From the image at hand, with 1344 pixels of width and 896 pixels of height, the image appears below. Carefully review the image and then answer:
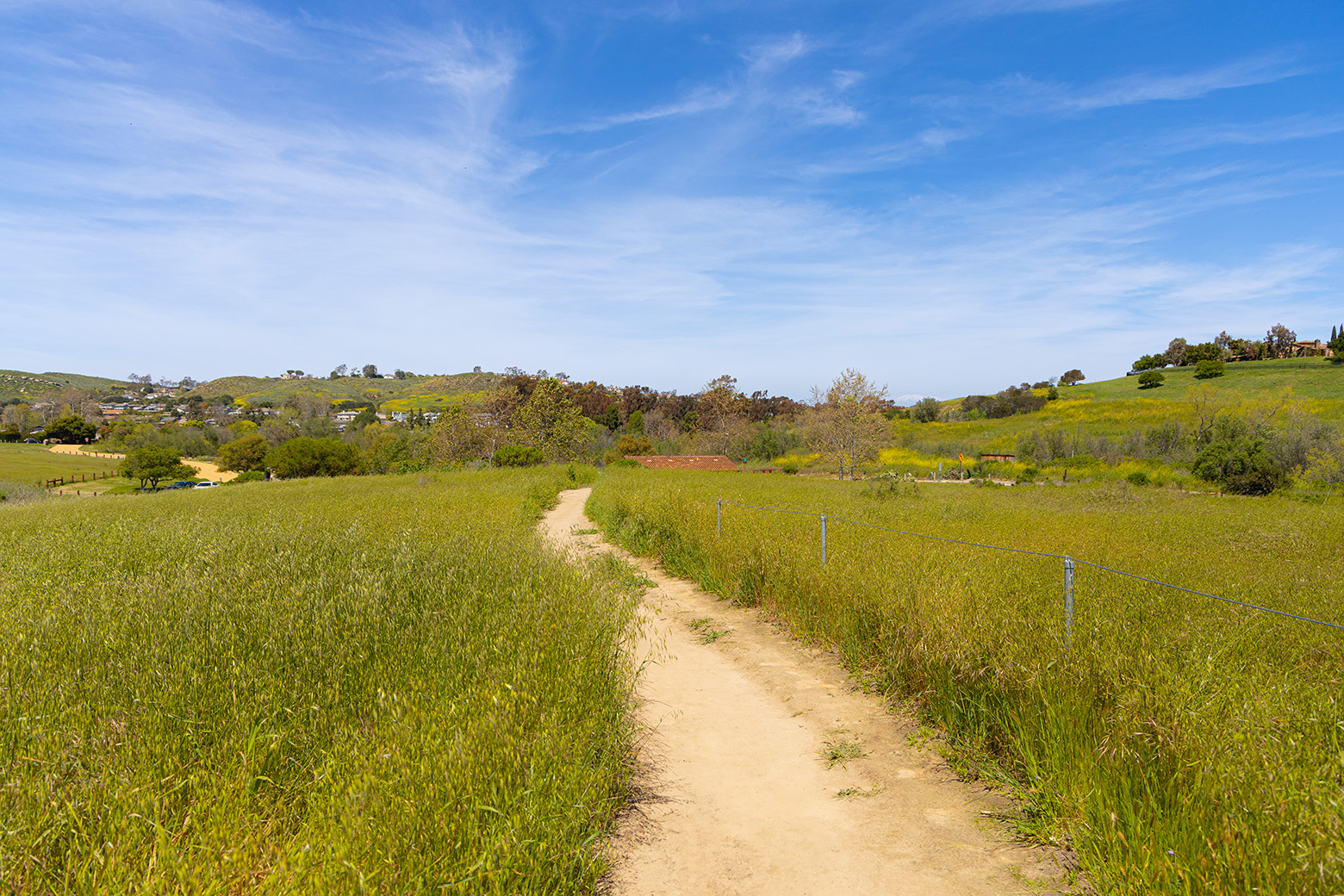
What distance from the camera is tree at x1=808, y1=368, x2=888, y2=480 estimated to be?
41344mm

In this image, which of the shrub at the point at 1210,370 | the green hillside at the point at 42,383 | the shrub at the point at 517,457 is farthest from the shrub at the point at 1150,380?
the green hillside at the point at 42,383

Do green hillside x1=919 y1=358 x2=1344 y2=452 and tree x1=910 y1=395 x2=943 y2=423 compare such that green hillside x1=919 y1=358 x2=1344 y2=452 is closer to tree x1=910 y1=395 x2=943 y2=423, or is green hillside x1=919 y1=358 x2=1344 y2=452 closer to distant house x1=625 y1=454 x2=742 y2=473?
tree x1=910 y1=395 x2=943 y2=423

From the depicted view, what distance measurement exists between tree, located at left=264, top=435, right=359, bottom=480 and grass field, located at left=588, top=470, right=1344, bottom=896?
46888 mm

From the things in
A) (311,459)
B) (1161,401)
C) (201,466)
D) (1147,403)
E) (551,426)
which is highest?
(1161,401)

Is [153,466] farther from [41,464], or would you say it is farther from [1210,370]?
[1210,370]

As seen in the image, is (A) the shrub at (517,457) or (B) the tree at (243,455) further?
(B) the tree at (243,455)

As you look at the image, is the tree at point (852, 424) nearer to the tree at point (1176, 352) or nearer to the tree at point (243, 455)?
the tree at point (243, 455)

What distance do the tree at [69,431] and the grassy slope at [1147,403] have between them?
11043cm

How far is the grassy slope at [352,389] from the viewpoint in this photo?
135000mm

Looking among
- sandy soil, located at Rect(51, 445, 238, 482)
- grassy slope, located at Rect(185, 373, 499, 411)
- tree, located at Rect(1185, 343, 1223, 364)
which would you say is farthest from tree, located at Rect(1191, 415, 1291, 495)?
grassy slope, located at Rect(185, 373, 499, 411)

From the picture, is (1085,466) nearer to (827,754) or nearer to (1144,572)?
(1144,572)

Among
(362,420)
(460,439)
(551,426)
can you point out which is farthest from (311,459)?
(362,420)

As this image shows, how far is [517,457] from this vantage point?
42.8 m

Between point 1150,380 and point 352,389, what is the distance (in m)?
173
